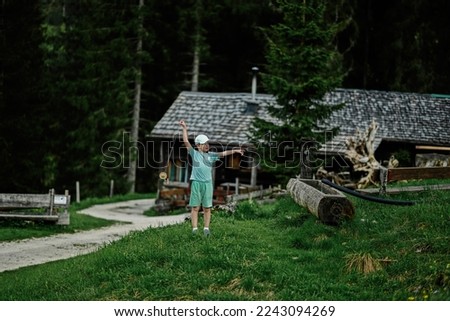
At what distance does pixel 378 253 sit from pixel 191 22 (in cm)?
3162

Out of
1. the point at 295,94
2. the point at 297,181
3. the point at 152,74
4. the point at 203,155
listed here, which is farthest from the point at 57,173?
the point at 203,155

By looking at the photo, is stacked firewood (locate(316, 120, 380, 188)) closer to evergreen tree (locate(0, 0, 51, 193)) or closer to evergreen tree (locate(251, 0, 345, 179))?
evergreen tree (locate(251, 0, 345, 179))

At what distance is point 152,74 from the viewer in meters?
41.6

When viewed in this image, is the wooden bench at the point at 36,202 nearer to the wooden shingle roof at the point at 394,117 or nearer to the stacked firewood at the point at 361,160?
the stacked firewood at the point at 361,160

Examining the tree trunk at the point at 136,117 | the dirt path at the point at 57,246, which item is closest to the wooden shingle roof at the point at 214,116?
the tree trunk at the point at 136,117

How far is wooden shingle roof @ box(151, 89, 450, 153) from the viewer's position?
26.1 meters

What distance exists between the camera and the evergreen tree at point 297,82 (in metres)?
21.1

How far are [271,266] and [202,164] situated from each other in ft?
9.03

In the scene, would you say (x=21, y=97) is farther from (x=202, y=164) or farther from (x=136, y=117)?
(x=202, y=164)

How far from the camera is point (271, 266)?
930 cm

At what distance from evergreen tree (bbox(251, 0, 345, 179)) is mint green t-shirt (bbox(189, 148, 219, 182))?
10.00 m

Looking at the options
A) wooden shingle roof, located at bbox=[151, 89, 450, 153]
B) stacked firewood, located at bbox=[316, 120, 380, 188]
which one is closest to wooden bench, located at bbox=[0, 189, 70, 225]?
stacked firewood, located at bbox=[316, 120, 380, 188]

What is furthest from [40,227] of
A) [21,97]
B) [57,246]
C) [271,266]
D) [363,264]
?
[21,97]

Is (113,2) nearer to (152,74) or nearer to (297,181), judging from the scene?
(152,74)
